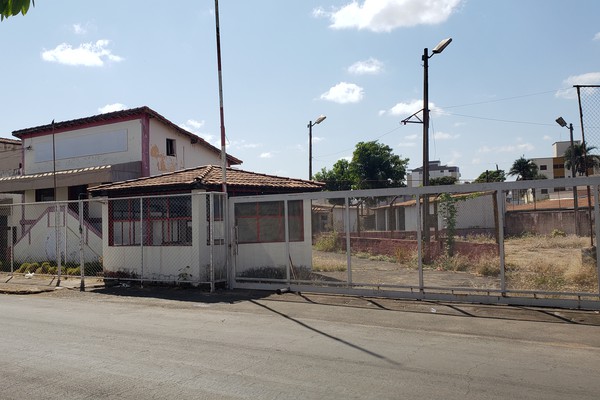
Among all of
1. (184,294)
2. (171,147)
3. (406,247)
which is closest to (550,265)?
(406,247)

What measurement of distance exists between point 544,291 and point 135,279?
1043 cm

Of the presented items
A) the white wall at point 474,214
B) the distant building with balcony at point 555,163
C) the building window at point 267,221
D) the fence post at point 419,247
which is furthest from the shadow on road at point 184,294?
the distant building with balcony at point 555,163

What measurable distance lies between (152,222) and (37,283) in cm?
422

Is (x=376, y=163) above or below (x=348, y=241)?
above

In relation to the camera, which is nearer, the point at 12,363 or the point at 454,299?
the point at 12,363

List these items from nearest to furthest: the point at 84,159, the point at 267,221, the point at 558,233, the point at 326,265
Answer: the point at 558,233 < the point at 326,265 < the point at 267,221 < the point at 84,159

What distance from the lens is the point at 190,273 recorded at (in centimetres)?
1403

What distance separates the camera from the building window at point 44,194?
26.3 metres

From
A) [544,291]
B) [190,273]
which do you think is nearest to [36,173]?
[190,273]

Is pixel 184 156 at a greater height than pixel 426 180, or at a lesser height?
greater

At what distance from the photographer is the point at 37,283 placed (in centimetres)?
1577

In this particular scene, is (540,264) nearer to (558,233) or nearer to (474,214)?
(558,233)

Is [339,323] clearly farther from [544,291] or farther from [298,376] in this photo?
[544,291]

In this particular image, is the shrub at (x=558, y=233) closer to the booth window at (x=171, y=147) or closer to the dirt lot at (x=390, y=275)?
the dirt lot at (x=390, y=275)
